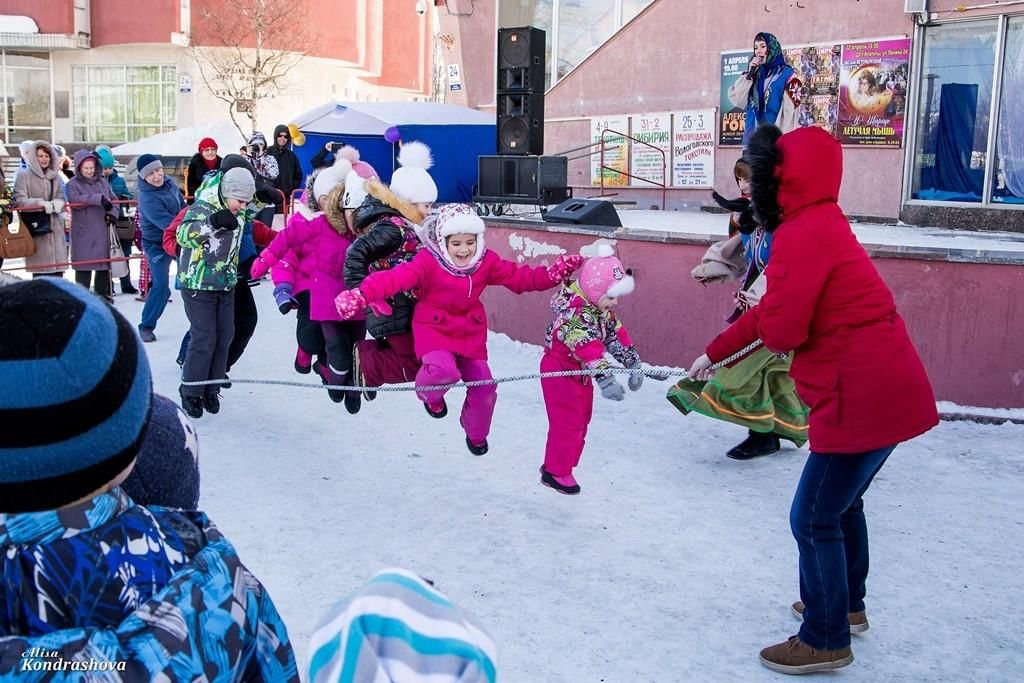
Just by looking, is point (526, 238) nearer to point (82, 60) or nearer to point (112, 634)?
Result: point (112, 634)

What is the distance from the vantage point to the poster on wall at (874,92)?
13828 millimetres

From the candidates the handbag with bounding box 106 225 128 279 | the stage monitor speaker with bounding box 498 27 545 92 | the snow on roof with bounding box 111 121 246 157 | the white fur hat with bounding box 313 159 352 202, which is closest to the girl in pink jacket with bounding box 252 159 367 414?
the white fur hat with bounding box 313 159 352 202

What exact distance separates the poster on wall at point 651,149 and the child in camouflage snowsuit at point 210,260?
11205mm

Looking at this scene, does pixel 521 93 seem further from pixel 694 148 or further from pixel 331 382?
pixel 331 382

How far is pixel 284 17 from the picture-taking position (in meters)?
34.1

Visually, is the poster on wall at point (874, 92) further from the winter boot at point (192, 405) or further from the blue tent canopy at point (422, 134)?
the winter boot at point (192, 405)

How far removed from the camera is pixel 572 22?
1886cm

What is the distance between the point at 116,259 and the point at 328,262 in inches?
250

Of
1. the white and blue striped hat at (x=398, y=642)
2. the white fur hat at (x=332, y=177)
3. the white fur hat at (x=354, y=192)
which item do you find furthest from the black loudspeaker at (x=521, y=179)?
the white and blue striped hat at (x=398, y=642)

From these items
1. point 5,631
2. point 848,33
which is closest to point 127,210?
point 848,33

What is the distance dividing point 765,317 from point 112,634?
2.33 metres

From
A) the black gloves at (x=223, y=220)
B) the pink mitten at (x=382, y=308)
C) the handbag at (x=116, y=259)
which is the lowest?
the handbag at (x=116, y=259)

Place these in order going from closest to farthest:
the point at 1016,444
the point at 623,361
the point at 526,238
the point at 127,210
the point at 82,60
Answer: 1. the point at 623,361
2. the point at 1016,444
3. the point at 526,238
4. the point at 127,210
5. the point at 82,60

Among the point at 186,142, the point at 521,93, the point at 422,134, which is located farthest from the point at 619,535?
the point at 186,142
